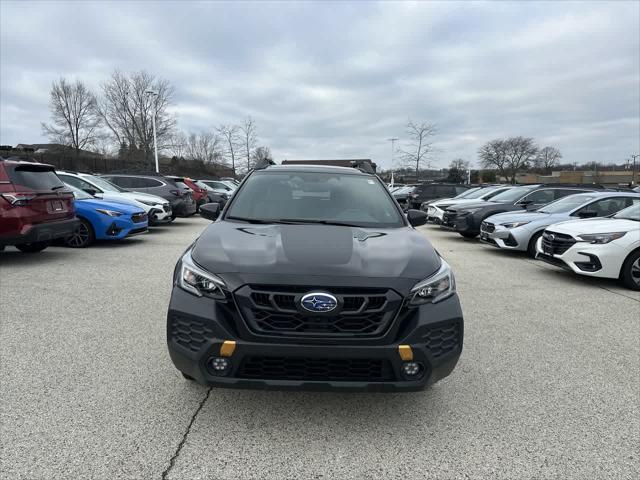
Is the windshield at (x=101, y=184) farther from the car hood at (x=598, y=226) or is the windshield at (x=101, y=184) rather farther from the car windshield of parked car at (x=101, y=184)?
the car hood at (x=598, y=226)

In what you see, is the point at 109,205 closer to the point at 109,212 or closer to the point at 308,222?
the point at 109,212

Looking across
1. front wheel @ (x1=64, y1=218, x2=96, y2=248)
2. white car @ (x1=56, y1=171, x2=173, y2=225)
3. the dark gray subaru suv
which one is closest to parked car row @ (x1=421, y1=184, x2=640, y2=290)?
→ the dark gray subaru suv

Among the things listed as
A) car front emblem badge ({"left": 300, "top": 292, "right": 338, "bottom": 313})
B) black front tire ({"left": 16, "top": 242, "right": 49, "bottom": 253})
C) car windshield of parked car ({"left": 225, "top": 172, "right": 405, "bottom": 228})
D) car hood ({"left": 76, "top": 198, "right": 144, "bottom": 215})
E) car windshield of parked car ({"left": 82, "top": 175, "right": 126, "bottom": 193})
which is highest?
car windshield of parked car ({"left": 225, "top": 172, "right": 405, "bottom": 228})

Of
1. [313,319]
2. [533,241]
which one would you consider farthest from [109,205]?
[533,241]

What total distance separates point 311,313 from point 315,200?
169 cm

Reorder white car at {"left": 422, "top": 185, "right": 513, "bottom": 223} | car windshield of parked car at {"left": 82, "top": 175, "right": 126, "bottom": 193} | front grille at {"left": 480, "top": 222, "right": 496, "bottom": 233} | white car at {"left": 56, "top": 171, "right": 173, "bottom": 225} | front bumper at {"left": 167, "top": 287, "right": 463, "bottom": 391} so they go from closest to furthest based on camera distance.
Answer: front bumper at {"left": 167, "top": 287, "right": 463, "bottom": 391} → front grille at {"left": 480, "top": 222, "right": 496, "bottom": 233} → white car at {"left": 56, "top": 171, "right": 173, "bottom": 225} → car windshield of parked car at {"left": 82, "top": 175, "right": 126, "bottom": 193} → white car at {"left": 422, "top": 185, "right": 513, "bottom": 223}

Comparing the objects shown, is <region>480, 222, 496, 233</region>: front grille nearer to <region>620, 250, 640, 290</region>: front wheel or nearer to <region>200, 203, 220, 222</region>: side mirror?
<region>620, 250, 640, 290</region>: front wheel

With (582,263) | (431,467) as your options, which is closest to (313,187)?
(431,467)

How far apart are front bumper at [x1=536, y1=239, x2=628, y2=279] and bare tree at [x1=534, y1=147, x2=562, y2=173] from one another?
86.6 m

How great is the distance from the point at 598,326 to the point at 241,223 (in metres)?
4.16

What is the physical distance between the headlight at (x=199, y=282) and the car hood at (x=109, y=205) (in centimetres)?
761

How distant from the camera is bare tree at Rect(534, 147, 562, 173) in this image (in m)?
84.4

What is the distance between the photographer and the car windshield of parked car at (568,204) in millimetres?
9586

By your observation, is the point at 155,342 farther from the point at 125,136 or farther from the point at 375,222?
the point at 125,136
